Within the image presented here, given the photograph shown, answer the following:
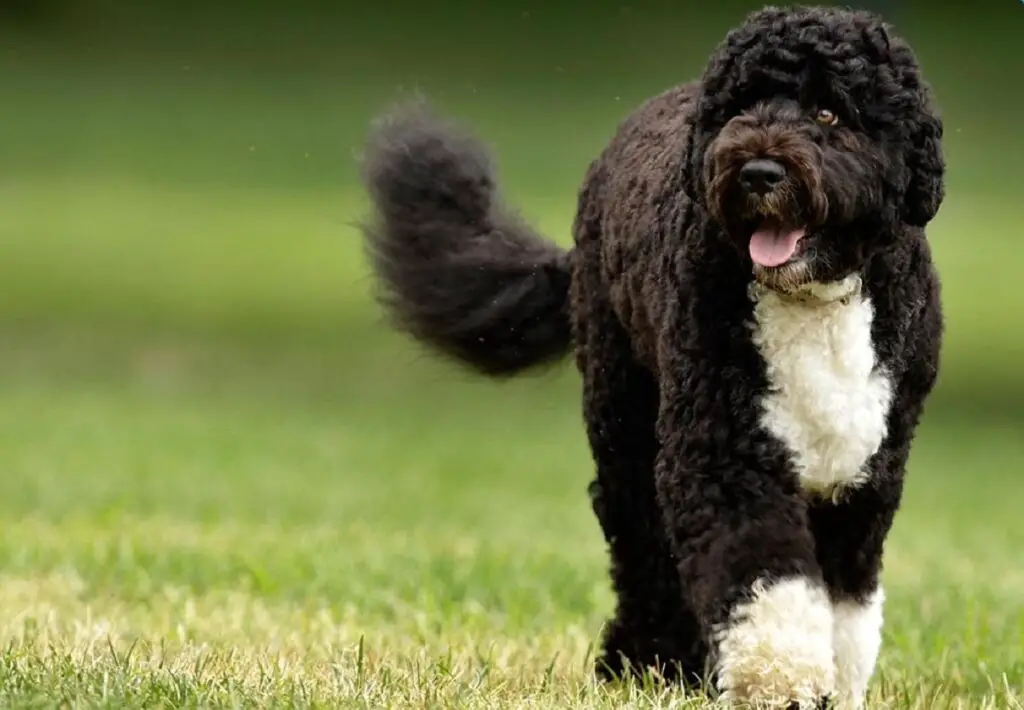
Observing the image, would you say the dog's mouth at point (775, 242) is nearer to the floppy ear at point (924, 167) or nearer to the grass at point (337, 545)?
the floppy ear at point (924, 167)

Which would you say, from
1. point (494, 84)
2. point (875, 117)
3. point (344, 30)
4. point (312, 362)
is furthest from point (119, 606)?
point (344, 30)

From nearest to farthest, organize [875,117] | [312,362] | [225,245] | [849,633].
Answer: [875,117] → [849,633] → [312,362] → [225,245]

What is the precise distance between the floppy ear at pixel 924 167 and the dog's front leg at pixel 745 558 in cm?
68

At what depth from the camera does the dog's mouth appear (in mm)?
5379

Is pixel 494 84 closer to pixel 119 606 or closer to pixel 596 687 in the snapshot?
pixel 119 606

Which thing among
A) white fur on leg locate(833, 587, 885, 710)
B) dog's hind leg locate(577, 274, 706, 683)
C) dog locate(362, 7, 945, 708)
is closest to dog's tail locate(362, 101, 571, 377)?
dog's hind leg locate(577, 274, 706, 683)

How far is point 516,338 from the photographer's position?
7629mm

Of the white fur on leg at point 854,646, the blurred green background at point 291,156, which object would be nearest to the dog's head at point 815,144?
the white fur on leg at point 854,646

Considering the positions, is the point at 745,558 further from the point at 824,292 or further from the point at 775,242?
the point at 775,242

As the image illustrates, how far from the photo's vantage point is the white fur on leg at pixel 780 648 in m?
5.41

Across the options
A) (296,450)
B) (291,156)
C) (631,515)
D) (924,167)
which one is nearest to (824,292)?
(924,167)

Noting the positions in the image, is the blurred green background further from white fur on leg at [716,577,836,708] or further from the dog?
white fur on leg at [716,577,836,708]

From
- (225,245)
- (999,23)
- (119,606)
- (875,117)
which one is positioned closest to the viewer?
(875,117)

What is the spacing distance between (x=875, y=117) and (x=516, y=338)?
2.43 meters
